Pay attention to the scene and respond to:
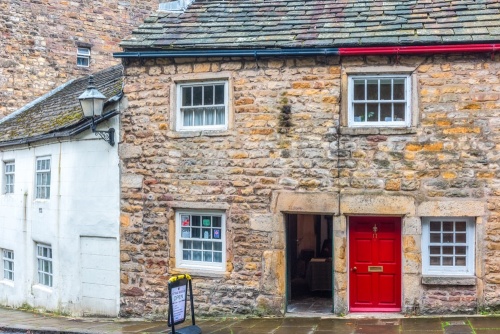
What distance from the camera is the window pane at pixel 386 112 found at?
11.6m

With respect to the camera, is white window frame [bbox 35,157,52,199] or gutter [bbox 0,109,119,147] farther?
white window frame [bbox 35,157,52,199]

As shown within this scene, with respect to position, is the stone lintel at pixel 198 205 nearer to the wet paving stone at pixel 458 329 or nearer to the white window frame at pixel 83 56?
the wet paving stone at pixel 458 329

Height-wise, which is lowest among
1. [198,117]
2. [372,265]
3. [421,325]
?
[421,325]

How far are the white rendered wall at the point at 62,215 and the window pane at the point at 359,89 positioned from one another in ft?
15.8

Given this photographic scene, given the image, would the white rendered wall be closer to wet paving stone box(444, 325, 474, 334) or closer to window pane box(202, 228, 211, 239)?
window pane box(202, 228, 211, 239)

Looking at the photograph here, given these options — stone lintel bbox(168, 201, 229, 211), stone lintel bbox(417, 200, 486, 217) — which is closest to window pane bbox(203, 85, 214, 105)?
stone lintel bbox(168, 201, 229, 211)

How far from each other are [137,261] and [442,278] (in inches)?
227

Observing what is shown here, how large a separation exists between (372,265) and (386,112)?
9.27 ft

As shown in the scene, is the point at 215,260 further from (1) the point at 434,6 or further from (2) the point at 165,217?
(1) the point at 434,6

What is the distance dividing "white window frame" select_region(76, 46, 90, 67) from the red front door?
13.0m

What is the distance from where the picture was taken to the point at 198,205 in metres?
12.2

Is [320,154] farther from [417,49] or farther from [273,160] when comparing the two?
[417,49]

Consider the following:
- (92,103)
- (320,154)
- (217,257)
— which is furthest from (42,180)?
(320,154)

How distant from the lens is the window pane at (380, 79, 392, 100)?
1162 cm
